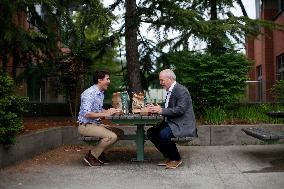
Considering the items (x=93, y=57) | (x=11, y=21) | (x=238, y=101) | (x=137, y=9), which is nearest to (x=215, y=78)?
(x=238, y=101)

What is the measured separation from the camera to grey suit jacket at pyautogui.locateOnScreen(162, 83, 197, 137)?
24.2ft

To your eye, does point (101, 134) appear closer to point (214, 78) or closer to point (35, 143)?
point (35, 143)

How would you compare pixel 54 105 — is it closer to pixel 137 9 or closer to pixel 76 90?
pixel 76 90

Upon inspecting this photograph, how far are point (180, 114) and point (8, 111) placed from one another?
2.70 metres

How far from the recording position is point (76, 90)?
12.1 meters

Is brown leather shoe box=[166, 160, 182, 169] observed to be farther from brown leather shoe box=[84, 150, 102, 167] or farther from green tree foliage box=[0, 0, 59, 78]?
green tree foliage box=[0, 0, 59, 78]

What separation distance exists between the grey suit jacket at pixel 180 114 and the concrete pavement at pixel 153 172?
60 cm

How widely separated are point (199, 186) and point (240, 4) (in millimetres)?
14198

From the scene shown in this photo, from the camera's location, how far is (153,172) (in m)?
7.20

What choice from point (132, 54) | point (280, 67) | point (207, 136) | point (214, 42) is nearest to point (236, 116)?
point (207, 136)

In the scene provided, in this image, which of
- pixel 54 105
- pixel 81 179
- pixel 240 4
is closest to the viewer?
pixel 81 179

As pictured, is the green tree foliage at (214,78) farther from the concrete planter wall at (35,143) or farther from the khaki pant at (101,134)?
the khaki pant at (101,134)

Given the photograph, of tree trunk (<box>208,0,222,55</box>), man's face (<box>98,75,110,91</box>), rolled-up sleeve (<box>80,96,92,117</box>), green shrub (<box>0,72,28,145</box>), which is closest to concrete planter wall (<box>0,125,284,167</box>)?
green shrub (<box>0,72,28,145</box>)

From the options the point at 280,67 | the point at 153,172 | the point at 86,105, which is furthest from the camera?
the point at 280,67
